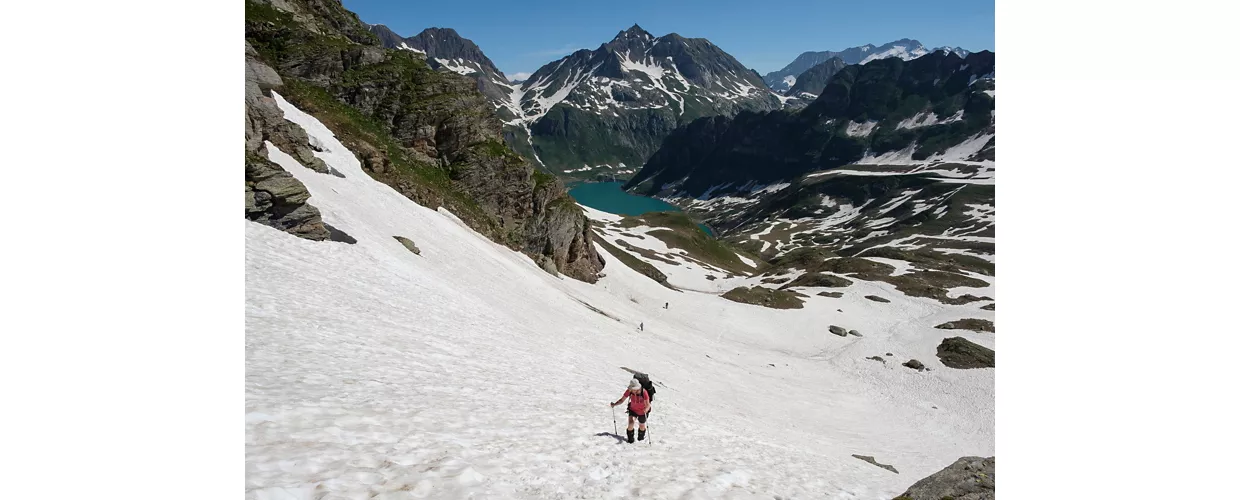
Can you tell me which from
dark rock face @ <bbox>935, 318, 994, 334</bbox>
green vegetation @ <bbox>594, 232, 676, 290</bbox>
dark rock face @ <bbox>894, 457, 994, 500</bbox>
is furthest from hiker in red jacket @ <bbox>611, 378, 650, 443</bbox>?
green vegetation @ <bbox>594, 232, 676, 290</bbox>

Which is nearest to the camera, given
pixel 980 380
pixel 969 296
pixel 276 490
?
pixel 276 490

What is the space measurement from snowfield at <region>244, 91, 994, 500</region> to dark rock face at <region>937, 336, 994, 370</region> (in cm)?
192

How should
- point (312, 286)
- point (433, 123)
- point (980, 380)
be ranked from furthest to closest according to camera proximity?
point (433, 123), point (980, 380), point (312, 286)

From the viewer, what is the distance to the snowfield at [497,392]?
9.12 meters

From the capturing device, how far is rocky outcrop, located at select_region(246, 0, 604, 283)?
1946 inches

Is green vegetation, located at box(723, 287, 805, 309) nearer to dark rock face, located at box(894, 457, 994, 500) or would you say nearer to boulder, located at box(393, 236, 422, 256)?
boulder, located at box(393, 236, 422, 256)

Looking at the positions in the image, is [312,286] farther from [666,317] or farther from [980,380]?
[980,380]

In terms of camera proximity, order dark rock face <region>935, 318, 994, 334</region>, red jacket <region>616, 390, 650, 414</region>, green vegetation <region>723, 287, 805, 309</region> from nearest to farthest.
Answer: red jacket <region>616, 390, 650, 414</region>
dark rock face <region>935, 318, 994, 334</region>
green vegetation <region>723, 287, 805, 309</region>

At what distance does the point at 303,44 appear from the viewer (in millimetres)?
53312

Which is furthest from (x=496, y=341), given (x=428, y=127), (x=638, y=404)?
(x=428, y=127)
